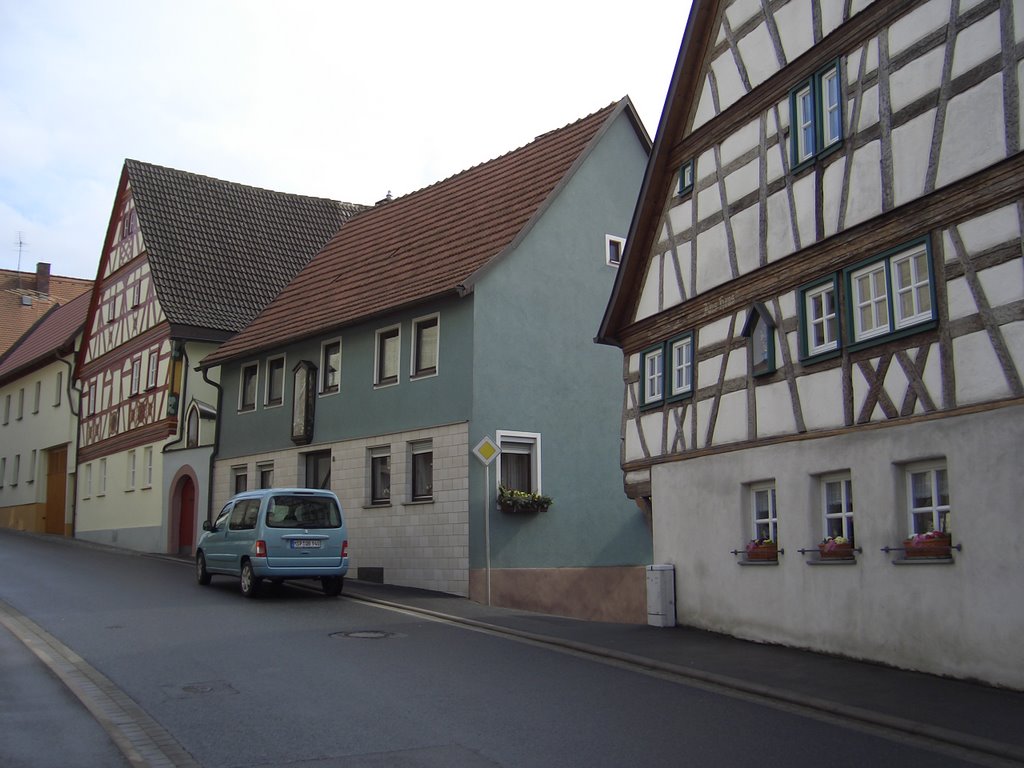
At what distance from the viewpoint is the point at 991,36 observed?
12367mm

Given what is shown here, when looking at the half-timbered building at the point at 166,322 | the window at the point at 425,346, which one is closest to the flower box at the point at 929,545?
the window at the point at 425,346

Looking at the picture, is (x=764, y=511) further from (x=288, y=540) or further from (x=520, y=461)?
(x=520, y=461)

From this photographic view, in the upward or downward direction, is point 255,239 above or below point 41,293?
below

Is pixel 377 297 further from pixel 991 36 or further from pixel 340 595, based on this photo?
pixel 991 36

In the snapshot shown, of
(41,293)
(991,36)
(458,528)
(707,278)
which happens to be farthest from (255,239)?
(41,293)

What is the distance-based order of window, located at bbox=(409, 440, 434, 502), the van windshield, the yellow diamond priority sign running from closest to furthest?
the yellow diamond priority sign → the van windshield → window, located at bbox=(409, 440, 434, 502)

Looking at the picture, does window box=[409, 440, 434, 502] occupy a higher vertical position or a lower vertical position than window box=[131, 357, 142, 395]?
lower

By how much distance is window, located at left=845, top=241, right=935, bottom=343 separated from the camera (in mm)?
13062

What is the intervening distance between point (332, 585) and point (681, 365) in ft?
24.9

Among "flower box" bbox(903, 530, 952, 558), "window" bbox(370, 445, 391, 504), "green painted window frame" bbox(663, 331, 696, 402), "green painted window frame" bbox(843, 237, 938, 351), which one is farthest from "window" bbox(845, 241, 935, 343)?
"window" bbox(370, 445, 391, 504)

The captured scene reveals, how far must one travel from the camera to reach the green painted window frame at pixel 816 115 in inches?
578

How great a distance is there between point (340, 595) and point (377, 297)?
777cm

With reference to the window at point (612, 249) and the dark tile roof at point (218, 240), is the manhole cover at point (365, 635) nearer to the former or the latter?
the window at point (612, 249)

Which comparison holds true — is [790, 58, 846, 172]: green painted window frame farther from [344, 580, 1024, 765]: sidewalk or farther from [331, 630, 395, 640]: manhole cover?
[331, 630, 395, 640]: manhole cover
